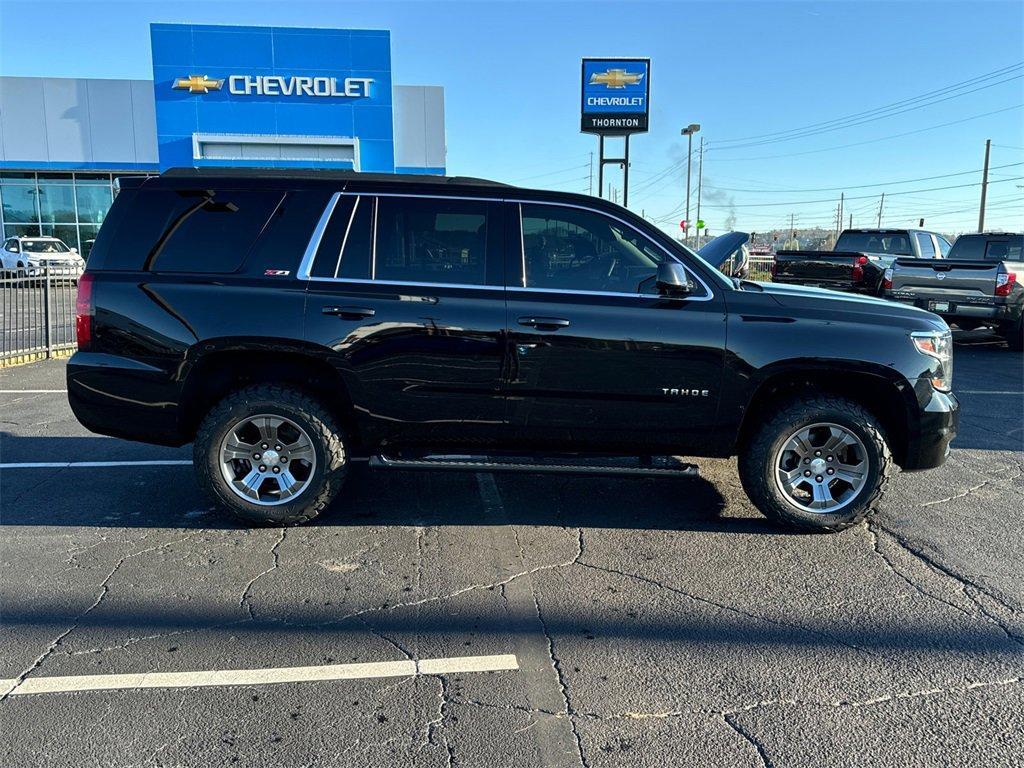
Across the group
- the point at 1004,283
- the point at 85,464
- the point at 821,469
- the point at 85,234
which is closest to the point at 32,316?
the point at 85,464

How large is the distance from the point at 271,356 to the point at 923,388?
3941mm

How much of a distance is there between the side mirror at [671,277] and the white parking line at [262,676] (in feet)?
7.33

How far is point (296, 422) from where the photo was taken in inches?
171

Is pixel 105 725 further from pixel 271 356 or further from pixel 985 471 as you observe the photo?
pixel 985 471

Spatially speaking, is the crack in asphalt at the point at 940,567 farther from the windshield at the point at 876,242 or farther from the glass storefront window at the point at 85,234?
the glass storefront window at the point at 85,234

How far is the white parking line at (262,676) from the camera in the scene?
2854 millimetres

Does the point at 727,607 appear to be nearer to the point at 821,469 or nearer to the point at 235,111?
the point at 821,469

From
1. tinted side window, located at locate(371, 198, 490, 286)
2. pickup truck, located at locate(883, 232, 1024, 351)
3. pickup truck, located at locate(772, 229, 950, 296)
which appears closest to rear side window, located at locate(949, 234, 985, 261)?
pickup truck, located at locate(772, 229, 950, 296)

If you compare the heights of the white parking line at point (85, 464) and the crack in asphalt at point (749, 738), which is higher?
the white parking line at point (85, 464)

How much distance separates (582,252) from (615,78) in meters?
17.7

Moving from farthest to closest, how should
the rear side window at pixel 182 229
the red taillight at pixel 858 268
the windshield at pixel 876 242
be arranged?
the windshield at pixel 876 242
the red taillight at pixel 858 268
the rear side window at pixel 182 229

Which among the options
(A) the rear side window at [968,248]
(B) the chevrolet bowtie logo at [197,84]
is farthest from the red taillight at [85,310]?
(B) the chevrolet bowtie logo at [197,84]

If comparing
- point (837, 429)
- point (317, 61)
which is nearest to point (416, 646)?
point (837, 429)

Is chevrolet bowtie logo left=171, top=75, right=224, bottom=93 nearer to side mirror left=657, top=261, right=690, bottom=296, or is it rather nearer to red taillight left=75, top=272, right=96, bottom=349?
red taillight left=75, top=272, right=96, bottom=349
